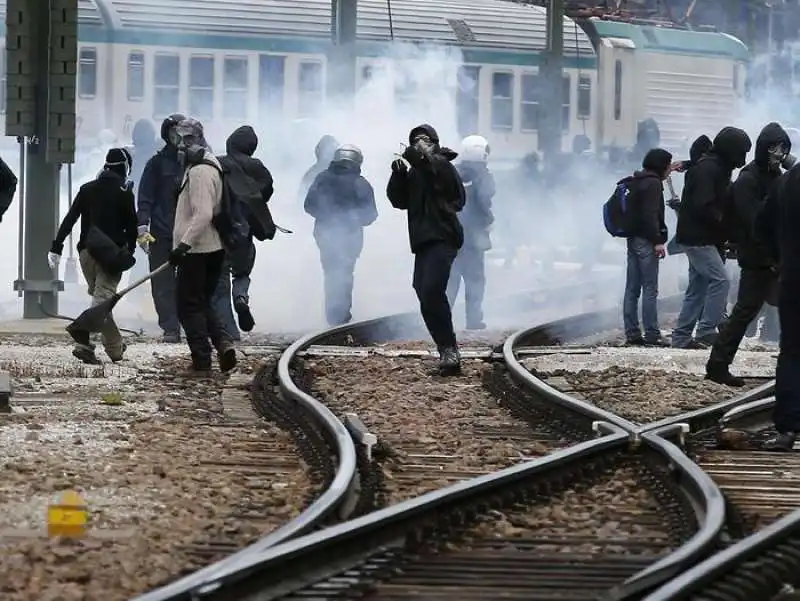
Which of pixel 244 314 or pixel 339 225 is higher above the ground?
pixel 339 225

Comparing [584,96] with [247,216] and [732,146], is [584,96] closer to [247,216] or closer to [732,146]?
[247,216]

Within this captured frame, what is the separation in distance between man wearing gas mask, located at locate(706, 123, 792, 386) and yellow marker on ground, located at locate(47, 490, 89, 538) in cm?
556

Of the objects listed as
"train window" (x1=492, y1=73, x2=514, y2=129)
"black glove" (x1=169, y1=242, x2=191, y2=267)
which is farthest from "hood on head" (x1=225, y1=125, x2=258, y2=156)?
"train window" (x1=492, y1=73, x2=514, y2=129)

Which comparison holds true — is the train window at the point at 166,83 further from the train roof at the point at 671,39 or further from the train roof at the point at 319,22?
the train roof at the point at 671,39

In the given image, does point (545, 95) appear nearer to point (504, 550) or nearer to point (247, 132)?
point (247, 132)

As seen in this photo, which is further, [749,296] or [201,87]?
[201,87]

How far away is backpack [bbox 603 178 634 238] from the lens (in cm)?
1593

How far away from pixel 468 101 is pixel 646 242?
1598 centimetres

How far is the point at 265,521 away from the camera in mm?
6820

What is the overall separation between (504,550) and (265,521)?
92 cm

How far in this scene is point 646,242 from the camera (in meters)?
16.1

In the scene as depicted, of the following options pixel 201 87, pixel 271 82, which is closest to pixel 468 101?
pixel 271 82

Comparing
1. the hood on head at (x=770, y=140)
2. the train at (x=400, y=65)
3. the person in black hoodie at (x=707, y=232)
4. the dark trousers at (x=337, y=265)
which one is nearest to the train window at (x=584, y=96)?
the train at (x=400, y=65)

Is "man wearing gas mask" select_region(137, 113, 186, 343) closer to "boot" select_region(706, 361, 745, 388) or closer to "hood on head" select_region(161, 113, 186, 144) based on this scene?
"hood on head" select_region(161, 113, 186, 144)
